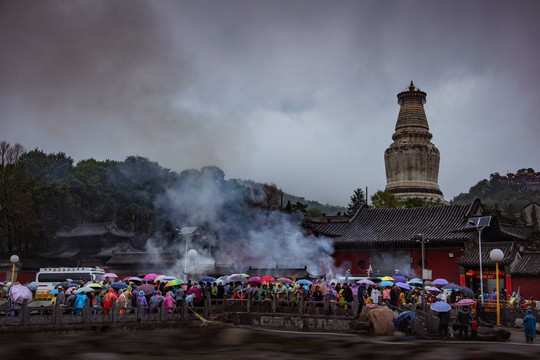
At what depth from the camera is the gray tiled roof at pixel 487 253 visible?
34.2m

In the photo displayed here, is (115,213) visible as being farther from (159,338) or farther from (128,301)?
(159,338)

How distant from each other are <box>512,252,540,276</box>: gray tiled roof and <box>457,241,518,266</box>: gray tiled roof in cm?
60

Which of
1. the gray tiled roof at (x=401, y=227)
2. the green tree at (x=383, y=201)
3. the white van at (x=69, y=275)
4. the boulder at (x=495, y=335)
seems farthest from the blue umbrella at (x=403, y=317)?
the green tree at (x=383, y=201)

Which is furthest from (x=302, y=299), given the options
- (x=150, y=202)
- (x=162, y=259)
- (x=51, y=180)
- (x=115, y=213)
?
(x=51, y=180)

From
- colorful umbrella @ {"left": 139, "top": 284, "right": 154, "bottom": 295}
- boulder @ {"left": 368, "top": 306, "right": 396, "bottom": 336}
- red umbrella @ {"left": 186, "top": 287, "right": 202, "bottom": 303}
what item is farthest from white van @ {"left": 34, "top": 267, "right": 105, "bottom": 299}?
boulder @ {"left": 368, "top": 306, "right": 396, "bottom": 336}

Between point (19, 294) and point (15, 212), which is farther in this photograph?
point (15, 212)

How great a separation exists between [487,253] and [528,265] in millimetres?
2960

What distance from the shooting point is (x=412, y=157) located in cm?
7050

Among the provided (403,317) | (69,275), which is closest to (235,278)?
(403,317)

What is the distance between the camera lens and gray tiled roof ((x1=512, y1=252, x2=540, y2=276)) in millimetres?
32938

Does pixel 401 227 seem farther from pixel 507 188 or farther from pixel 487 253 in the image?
pixel 507 188

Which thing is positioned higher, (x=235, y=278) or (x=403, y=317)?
(x=235, y=278)

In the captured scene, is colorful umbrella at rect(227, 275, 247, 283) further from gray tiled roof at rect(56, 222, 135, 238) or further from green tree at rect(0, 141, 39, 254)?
green tree at rect(0, 141, 39, 254)

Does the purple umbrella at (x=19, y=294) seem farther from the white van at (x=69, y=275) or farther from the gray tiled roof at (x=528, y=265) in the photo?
the gray tiled roof at (x=528, y=265)
